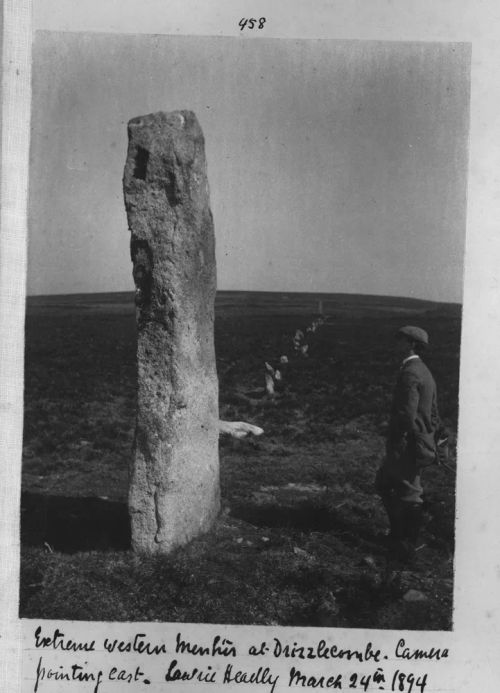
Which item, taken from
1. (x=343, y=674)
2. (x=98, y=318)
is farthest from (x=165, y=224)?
(x=343, y=674)

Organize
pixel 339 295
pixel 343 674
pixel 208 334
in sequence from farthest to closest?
pixel 339 295 < pixel 208 334 < pixel 343 674

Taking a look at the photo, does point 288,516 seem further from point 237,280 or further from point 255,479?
point 237,280

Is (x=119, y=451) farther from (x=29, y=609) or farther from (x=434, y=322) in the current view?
(x=434, y=322)

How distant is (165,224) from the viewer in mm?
4703

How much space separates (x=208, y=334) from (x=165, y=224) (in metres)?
0.84

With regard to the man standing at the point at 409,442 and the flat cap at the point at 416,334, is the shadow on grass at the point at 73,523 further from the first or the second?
the flat cap at the point at 416,334

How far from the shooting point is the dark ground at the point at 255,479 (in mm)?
4777

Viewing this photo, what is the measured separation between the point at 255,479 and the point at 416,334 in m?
1.98

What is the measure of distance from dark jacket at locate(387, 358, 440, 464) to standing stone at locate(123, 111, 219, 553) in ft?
4.51

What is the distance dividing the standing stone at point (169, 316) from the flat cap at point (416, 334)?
1379 millimetres
